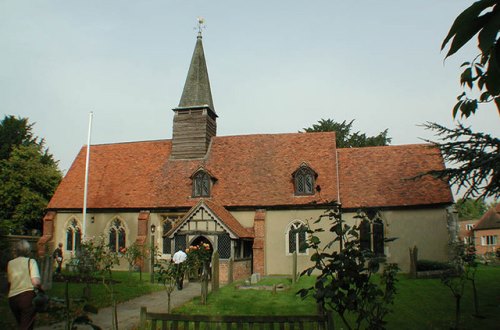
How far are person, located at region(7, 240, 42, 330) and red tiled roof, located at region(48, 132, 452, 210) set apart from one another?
732 inches

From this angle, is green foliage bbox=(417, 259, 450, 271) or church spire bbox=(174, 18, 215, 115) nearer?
green foliage bbox=(417, 259, 450, 271)

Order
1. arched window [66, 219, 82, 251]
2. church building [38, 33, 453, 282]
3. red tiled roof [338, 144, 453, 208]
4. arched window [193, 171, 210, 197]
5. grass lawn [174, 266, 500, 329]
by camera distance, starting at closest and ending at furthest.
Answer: grass lawn [174, 266, 500, 329] < church building [38, 33, 453, 282] < red tiled roof [338, 144, 453, 208] < arched window [193, 171, 210, 197] < arched window [66, 219, 82, 251]

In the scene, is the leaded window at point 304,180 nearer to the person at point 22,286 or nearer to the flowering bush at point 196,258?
the flowering bush at point 196,258

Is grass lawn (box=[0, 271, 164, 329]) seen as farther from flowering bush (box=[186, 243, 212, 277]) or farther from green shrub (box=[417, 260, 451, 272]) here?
green shrub (box=[417, 260, 451, 272])

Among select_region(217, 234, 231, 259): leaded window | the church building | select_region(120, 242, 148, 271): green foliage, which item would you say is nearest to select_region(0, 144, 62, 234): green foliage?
the church building

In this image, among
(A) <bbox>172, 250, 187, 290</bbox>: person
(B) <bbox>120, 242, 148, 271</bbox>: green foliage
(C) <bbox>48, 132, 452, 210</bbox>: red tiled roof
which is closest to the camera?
(A) <bbox>172, 250, 187, 290</bbox>: person

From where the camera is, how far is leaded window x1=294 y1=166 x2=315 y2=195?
1020 inches

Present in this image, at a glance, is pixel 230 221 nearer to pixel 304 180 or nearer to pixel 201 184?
pixel 201 184

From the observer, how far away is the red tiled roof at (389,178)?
81.3 ft

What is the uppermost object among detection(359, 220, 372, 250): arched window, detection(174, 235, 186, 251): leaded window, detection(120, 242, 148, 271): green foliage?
detection(359, 220, 372, 250): arched window

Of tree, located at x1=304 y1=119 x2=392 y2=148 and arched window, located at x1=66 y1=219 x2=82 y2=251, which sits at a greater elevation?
tree, located at x1=304 y1=119 x2=392 y2=148

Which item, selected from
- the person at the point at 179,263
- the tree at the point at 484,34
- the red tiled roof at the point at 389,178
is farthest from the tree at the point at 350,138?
the tree at the point at 484,34

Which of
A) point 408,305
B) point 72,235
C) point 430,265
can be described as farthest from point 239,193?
point 408,305

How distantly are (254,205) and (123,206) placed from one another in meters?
8.66
